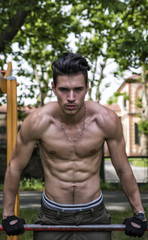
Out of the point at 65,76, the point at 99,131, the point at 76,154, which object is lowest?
the point at 76,154

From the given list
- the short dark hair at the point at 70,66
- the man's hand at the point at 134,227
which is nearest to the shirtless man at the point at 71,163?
the man's hand at the point at 134,227

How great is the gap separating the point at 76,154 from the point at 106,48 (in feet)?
30.2

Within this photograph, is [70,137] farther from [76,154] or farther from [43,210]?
[43,210]

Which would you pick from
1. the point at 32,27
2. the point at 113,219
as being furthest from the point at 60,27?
the point at 113,219

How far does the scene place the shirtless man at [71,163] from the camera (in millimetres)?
2363

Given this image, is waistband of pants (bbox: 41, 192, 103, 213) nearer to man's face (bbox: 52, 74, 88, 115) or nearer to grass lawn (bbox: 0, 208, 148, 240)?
man's face (bbox: 52, 74, 88, 115)

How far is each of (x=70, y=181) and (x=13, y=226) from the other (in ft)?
1.63

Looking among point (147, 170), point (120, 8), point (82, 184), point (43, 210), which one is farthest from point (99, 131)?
point (147, 170)

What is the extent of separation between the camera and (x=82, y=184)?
2.40 metres

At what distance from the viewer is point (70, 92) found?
86.7 inches

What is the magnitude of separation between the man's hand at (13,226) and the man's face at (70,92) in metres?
0.83

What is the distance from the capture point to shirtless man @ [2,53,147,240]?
2363 mm

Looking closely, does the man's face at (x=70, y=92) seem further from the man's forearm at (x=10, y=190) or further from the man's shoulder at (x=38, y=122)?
the man's forearm at (x=10, y=190)

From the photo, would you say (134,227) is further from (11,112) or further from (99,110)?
(11,112)
